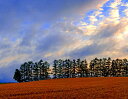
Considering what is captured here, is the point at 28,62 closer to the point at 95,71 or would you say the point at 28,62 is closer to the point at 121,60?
the point at 95,71

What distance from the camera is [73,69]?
395ft

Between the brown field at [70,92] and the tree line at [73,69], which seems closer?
the brown field at [70,92]

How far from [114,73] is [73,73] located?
1033 inches

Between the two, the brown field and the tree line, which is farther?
the tree line

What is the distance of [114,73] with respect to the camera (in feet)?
403

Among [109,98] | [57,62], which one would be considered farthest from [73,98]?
[57,62]

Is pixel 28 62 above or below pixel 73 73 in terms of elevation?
above

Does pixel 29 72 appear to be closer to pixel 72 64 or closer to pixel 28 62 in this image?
pixel 28 62

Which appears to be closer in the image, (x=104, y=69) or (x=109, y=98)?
(x=109, y=98)

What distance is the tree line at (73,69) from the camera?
Answer: 12044 cm

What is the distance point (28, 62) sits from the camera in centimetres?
12362

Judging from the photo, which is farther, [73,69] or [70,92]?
[73,69]

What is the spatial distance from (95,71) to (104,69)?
5.79 meters

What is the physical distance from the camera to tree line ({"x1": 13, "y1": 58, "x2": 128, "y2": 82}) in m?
120
